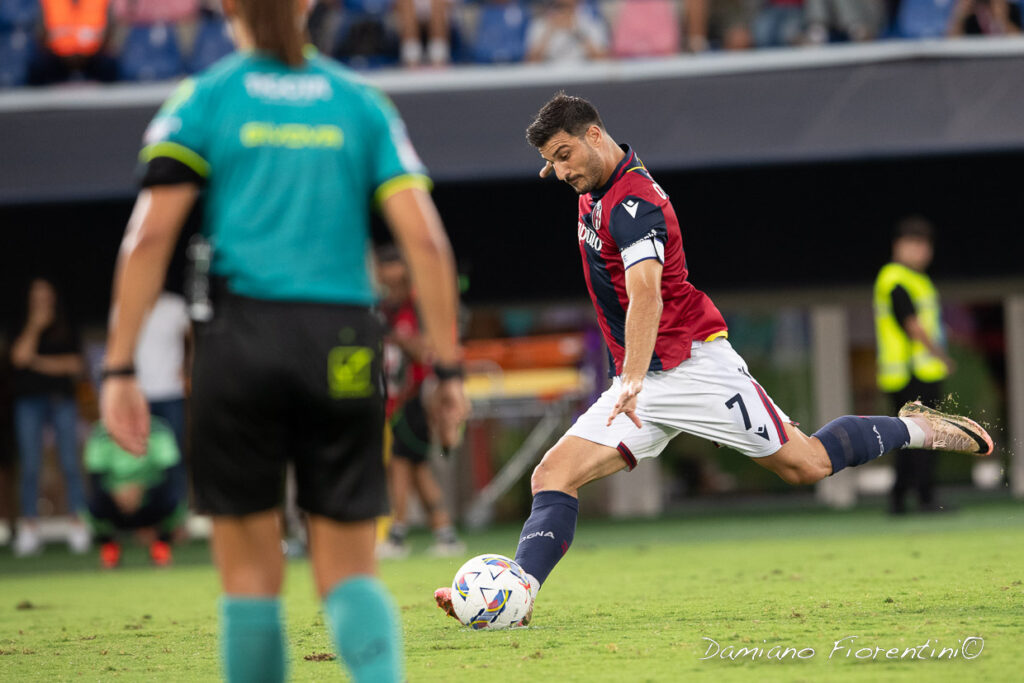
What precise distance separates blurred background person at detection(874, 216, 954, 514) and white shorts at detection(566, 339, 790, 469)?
5.12m

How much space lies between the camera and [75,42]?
12.0 m

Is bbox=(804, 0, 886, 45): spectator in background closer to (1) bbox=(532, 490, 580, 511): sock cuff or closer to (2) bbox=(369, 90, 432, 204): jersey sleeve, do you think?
(1) bbox=(532, 490, 580, 511): sock cuff

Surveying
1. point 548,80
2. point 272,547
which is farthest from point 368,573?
point 548,80

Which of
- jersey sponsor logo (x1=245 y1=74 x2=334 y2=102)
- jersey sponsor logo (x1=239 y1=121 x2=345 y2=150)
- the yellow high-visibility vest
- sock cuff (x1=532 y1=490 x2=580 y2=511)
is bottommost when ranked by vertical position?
the yellow high-visibility vest

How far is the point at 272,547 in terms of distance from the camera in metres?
2.89

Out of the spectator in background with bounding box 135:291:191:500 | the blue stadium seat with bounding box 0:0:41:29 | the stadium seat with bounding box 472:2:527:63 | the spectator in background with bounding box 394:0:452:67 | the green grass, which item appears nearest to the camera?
the green grass

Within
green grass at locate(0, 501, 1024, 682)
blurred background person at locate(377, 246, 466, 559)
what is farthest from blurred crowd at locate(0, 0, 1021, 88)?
green grass at locate(0, 501, 1024, 682)

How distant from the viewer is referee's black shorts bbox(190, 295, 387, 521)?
2.74 m

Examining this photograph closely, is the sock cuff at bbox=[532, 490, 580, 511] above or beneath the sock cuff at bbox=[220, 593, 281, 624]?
beneath

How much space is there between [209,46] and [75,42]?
44.6 inches

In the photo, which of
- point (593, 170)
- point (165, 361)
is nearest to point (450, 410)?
point (593, 170)

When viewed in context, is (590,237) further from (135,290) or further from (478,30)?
(478,30)

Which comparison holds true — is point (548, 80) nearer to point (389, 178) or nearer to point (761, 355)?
point (761, 355)

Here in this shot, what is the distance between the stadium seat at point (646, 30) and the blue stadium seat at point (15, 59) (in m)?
5.15
